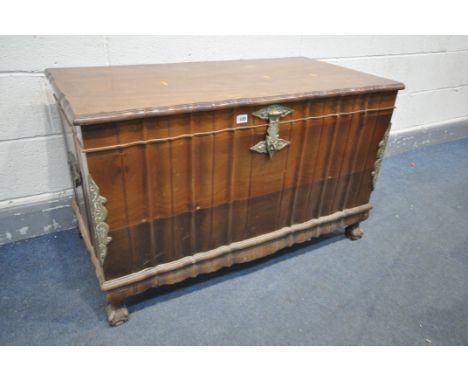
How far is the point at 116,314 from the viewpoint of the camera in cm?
139

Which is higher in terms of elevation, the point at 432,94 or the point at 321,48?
the point at 321,48

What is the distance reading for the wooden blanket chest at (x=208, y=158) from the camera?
3.77ft

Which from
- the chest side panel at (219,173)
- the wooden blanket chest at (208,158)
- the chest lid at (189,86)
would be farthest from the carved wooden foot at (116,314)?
the chest lid at (189,86)

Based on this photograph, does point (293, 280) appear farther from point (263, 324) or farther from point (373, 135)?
point (373, 135)

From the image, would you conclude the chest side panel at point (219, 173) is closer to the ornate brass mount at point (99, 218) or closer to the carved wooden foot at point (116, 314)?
the ornate brass mount at point (99, 218)

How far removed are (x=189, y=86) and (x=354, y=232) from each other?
1076 mm

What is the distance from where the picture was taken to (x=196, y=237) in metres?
1.42

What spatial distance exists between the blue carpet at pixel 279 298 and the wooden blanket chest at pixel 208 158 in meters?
0.12

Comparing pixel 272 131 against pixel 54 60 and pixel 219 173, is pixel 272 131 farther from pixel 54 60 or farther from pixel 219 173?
pixel 54 60

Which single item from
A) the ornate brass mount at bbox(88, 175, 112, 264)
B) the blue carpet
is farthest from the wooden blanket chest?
the blue carpet

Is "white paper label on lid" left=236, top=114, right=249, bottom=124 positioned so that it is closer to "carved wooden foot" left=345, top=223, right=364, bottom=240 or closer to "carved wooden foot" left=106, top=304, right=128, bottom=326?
"carved wooden foot" left=106, top=304, right=128, bottom=326

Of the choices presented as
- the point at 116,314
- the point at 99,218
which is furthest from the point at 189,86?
the point at 116,314

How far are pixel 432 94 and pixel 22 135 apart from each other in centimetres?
274

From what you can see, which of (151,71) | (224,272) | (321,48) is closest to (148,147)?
(151,71)
